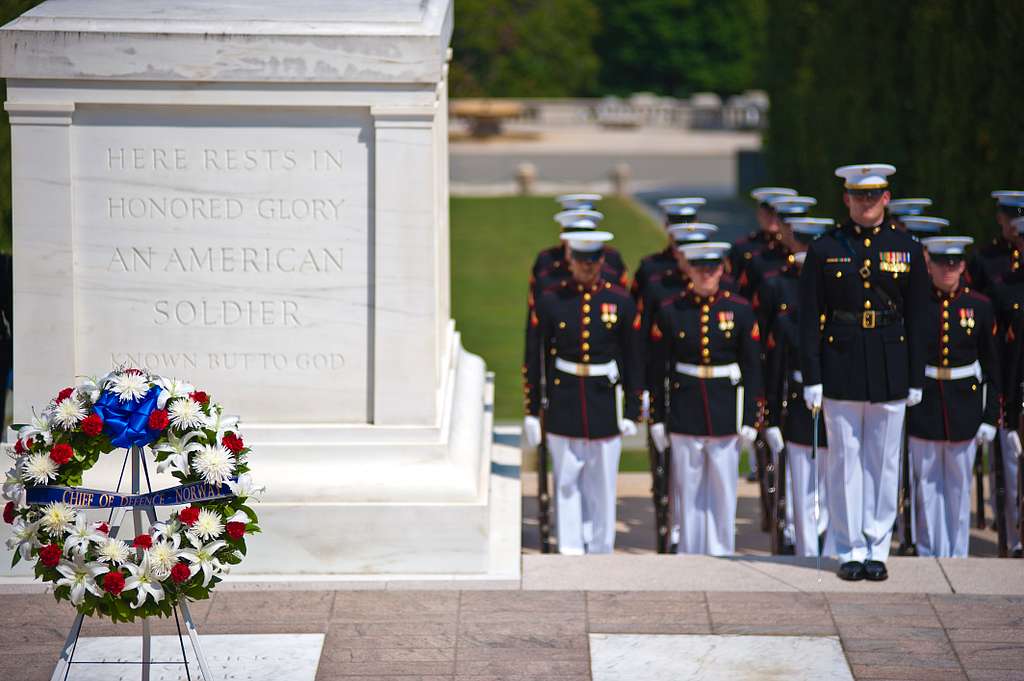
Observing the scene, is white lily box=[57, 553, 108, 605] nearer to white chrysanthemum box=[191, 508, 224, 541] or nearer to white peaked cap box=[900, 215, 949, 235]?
white chrysanthemum box=[191, 508, 224, 541]

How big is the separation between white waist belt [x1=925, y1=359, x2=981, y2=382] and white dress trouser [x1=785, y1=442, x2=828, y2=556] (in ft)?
2.00

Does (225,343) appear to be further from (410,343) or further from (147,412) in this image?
(147,412)

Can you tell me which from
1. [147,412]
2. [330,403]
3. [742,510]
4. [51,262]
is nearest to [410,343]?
[330,403]

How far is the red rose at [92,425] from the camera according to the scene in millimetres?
4652

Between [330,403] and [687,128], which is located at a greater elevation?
[687,128]

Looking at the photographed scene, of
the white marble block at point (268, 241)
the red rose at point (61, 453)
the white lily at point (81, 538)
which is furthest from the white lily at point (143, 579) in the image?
the white marble block at point (268, 241)

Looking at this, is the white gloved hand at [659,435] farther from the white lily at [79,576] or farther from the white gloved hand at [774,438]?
the white lily at [79,576]

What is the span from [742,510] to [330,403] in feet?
10.2

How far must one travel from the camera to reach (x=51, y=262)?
6.29 metres

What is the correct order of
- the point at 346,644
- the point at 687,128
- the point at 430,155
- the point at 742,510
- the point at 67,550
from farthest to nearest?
the point at 687,128, the point at 742,510, the point at 430,155, the point at 346,644, the point at 67,550

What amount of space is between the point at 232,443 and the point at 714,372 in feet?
10.1

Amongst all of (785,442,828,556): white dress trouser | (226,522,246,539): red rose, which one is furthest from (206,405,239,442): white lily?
(785,442,828,556): white dress trouser

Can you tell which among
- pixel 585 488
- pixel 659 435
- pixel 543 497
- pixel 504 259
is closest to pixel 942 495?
pixel 659 435

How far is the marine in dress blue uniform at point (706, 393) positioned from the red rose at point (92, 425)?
3.24 metres
